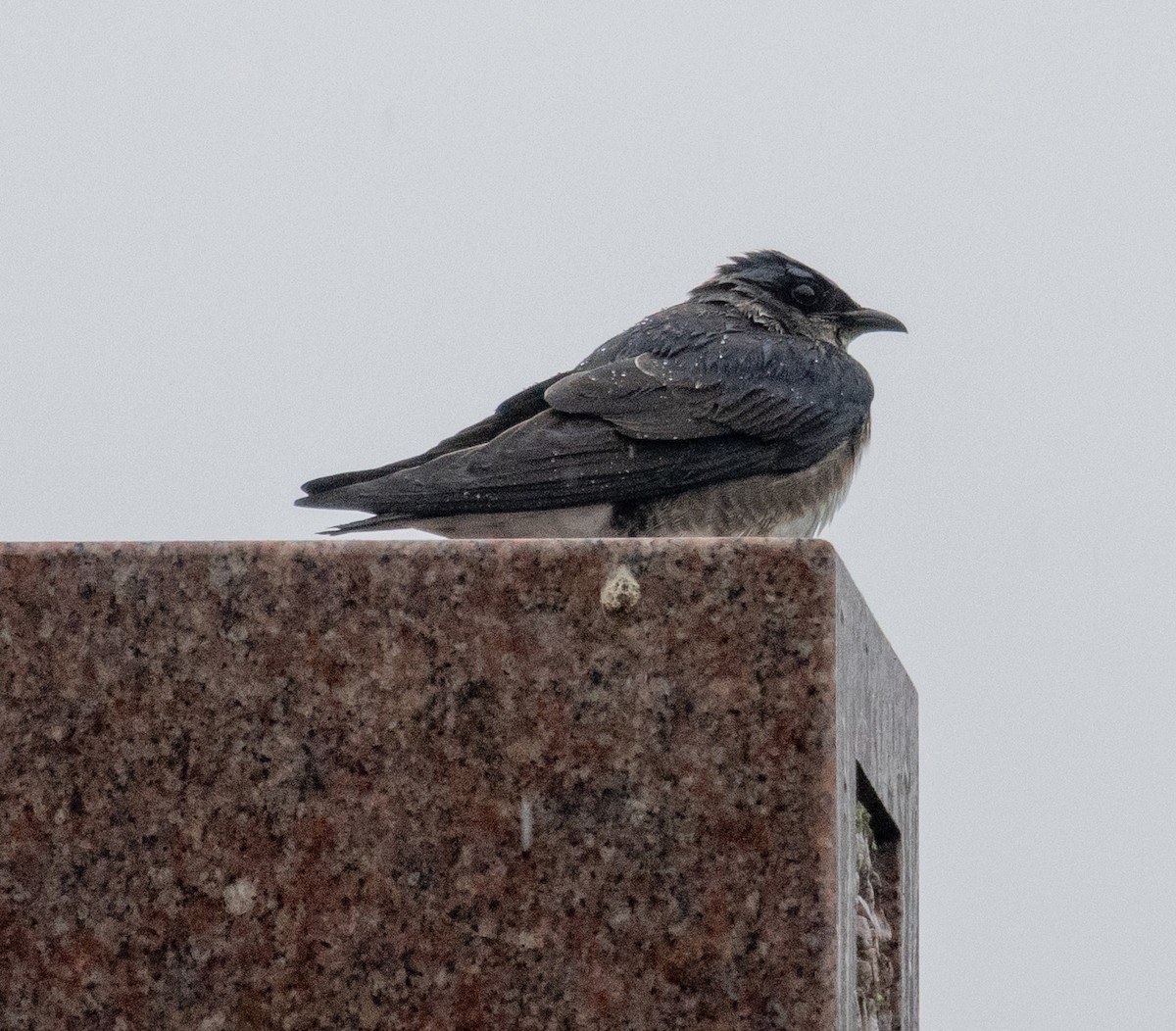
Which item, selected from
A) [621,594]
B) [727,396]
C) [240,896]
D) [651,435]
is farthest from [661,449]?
[240,896]

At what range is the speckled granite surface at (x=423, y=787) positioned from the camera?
3.28 meters

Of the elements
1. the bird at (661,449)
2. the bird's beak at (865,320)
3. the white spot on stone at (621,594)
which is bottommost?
the white spot on stone at (621,594)

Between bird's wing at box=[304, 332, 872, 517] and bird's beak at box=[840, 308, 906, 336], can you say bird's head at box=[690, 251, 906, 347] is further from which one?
bird's wing at box=[304, 332, 872, 517]

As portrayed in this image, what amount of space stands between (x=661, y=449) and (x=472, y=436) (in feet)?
2.03

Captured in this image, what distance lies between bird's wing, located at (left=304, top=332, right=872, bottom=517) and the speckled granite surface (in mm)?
1915

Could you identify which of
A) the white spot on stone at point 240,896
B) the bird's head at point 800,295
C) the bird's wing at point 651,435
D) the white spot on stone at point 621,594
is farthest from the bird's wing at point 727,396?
the white spot on stone at point 240,896

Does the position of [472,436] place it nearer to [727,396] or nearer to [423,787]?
[727,396]

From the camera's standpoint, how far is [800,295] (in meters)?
7.03

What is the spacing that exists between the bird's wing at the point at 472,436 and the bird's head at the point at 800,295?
3.88 ft

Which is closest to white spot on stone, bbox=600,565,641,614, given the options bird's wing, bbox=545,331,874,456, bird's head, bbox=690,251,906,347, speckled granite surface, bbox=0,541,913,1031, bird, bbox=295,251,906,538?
speckled granite surface, bbox=0,541,913,1031

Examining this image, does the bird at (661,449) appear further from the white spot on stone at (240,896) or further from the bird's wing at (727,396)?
the white spot on stone at (240,896)

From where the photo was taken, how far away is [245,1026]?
131 inches

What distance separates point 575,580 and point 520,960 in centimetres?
69

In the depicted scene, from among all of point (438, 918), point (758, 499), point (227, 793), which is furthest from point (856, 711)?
point (758, 499)
